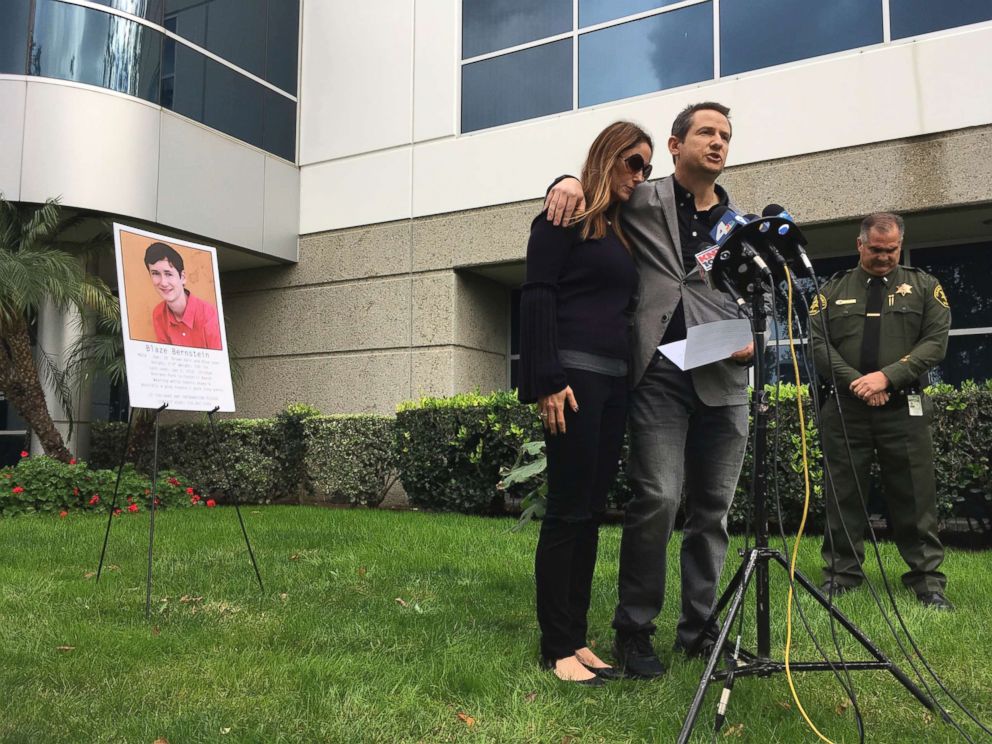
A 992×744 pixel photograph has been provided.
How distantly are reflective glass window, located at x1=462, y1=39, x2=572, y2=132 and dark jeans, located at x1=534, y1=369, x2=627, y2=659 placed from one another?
7873 mm

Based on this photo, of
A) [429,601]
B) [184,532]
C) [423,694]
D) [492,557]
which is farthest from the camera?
[184,532]

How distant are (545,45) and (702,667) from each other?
358 inches

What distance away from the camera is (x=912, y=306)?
4.62m

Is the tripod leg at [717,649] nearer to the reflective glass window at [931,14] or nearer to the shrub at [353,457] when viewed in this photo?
the shrub at [353,457]

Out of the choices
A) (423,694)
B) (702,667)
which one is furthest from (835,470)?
(423,694)

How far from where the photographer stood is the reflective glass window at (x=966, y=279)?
9.09 m

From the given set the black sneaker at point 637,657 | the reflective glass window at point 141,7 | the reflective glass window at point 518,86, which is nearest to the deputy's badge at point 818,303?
the black sneaker at point 637,657

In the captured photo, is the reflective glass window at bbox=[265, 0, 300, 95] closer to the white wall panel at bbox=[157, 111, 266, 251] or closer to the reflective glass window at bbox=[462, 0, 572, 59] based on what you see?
the white wall panel at bbox=[157, 111, 266, 251]

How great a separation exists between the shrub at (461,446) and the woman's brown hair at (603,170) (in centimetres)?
518

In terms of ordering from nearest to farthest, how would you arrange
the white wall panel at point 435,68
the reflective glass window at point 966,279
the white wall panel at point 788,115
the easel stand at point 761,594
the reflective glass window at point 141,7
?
the easel stand at point 761,594 < the white wall panel at point 788,115 < the reflective glass window at point 966,279 < the reflective glass window at point 141,7 < the white wall panel at point 435,68

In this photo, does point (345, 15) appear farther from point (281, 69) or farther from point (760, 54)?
point (760, 54)

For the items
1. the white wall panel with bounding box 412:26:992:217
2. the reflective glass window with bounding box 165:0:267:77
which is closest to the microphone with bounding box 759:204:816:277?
the white wall panel with bounding box 412:26:992:217

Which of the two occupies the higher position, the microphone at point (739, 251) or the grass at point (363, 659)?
the microphone at point (739, 251)

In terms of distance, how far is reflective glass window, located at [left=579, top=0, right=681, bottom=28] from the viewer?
9898 millimetres
